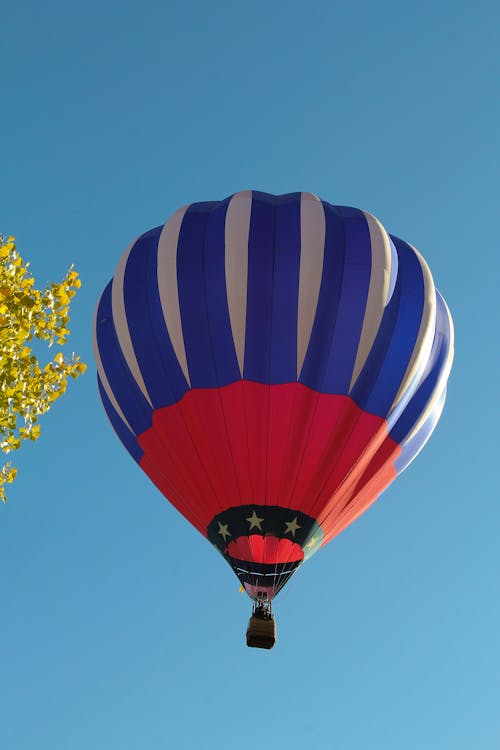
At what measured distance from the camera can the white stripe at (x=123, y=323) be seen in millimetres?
16016

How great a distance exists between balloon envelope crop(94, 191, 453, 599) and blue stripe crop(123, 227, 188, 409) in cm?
3

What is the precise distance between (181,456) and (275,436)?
1.82 m

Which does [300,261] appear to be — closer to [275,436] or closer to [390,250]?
[390,250]

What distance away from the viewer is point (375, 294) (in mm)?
15617

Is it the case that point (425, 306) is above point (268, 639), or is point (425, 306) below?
above

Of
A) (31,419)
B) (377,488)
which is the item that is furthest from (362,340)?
(31,419)

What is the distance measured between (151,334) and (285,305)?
2.58 m

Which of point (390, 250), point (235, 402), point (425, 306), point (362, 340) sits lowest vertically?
point (235, 402)

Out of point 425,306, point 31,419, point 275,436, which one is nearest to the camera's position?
point 31,419

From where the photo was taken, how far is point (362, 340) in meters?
15.3

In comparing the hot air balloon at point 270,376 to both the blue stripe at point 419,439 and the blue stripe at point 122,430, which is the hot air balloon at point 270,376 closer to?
the blue stripe at point 122,430

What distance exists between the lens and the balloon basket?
605 inches

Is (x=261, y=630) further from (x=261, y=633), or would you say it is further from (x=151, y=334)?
(x=151, y=334)

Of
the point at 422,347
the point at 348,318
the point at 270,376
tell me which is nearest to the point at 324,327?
the point at 348,318
